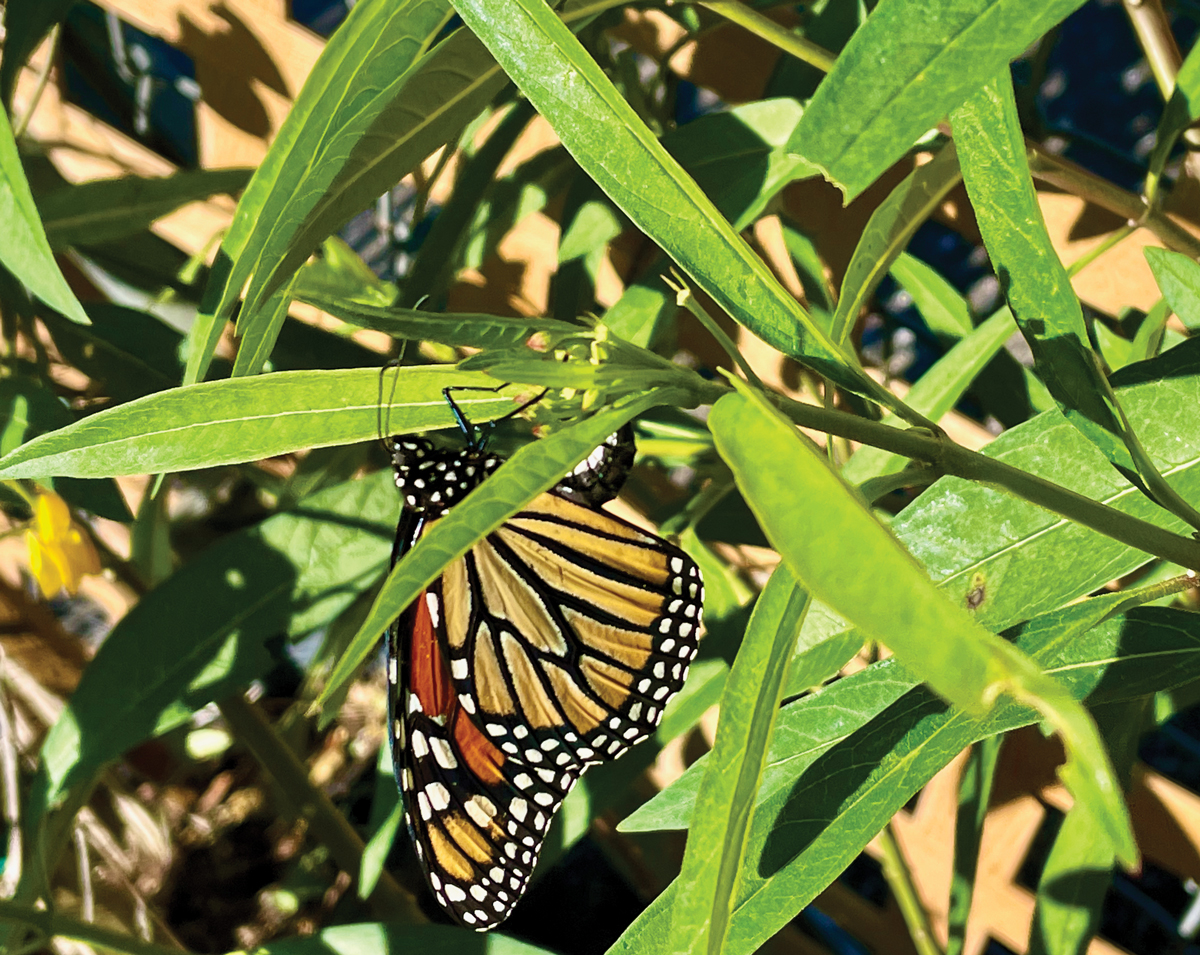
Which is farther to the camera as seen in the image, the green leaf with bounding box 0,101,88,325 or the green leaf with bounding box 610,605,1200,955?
the green leaf with bounding box 0,101,88,325

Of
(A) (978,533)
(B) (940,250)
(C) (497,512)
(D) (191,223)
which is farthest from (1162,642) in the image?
(D) (191,223)

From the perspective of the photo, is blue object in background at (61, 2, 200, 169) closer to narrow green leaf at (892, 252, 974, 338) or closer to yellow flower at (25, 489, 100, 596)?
yellow flower at (25, 489, 100, 596)

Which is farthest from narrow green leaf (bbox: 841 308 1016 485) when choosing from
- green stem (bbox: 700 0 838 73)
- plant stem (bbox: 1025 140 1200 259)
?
green stem (bbox: 700 0 838 73)

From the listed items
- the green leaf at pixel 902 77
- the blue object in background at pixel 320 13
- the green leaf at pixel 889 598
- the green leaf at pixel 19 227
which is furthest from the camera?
the blue object in background at pixel 320 13

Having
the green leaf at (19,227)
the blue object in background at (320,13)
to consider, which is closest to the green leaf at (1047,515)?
the green leaf at (19,227)

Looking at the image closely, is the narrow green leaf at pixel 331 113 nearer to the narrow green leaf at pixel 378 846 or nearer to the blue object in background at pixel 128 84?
the narrow green leaf at pixel 378 846

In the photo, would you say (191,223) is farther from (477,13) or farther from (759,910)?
(759,910)
